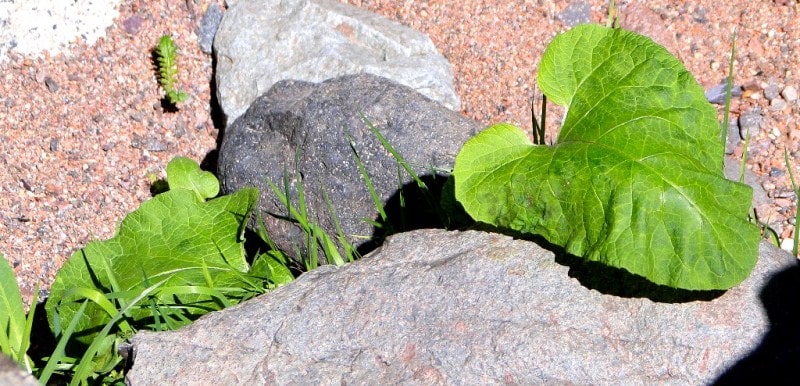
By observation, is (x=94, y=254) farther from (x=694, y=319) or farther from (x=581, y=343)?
(x=694, y=319)

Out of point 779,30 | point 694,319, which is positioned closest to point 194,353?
point 694,319

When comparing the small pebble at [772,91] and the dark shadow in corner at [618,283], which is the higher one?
the small pebble at [772,91]

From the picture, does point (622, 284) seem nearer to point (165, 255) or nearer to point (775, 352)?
point (775, 352)

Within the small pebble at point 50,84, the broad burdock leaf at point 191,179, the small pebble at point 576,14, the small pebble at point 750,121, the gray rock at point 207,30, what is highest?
the gray rock at point 207,30

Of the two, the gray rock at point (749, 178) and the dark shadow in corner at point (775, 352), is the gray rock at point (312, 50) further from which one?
the dark shadow in corner at point (775, 352)

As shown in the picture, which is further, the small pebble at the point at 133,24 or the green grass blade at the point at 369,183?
the small pebble at the point at 133,24

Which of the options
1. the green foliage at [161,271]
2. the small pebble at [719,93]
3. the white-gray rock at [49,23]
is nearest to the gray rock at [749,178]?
the small pebble at [719,93]
